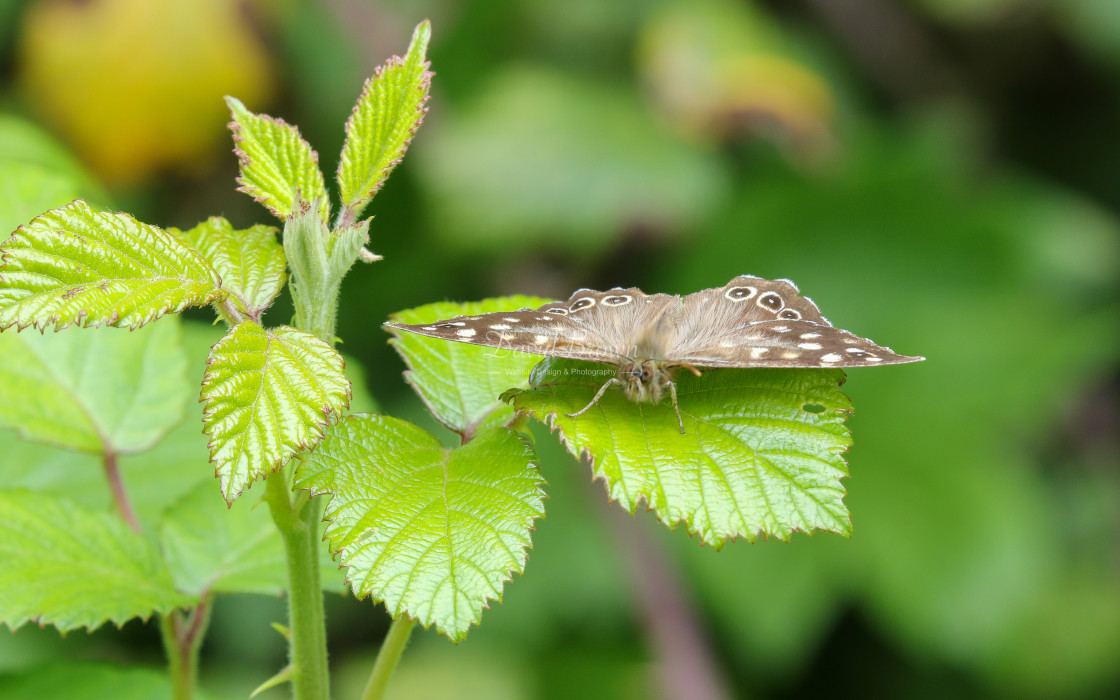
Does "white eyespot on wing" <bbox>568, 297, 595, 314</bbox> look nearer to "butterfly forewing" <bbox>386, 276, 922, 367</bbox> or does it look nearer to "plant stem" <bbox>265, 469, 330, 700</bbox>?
"butterfly forewing" <bbox>386, 276, 922, 367</bbox>

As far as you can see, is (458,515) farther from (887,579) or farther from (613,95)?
(613,95)

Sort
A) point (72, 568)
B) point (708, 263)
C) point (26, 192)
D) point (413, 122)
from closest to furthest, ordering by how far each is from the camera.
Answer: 1. point (413, 122)
2. point (72, 568)
3. point (26, 192)
4. point (708, 263)

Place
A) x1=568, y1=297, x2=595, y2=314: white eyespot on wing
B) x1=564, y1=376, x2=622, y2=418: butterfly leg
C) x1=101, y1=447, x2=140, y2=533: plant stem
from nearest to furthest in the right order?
x1=564, y1=376, x2=622, y2=418: butterfly leg
x1=101, y1=447, x2=140, y2=533: plant stem
x1=568, y1=297, x2=595, y2=314: white eyespot on wing

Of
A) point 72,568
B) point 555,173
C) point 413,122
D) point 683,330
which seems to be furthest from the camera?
point 555,173

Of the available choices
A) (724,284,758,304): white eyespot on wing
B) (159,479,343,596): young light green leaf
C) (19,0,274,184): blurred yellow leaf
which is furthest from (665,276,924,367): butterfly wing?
(19,0,274,184): blurred yellow leaf

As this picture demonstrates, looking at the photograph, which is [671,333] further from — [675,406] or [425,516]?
[425,516]

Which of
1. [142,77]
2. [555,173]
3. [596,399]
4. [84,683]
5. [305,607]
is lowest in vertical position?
[84,683]

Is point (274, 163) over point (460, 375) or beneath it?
over

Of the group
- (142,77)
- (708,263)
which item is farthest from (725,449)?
(142,77)

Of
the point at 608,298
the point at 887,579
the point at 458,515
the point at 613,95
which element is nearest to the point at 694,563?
the point at 887,579
